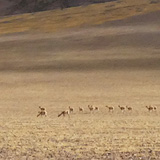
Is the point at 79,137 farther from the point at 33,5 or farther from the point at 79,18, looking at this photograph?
the point at 33,5

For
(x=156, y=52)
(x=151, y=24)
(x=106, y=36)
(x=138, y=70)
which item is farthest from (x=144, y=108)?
(x=151, y=24)

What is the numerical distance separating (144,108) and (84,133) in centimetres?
770

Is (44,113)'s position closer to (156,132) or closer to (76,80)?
(156,132)

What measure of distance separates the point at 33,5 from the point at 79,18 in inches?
1702

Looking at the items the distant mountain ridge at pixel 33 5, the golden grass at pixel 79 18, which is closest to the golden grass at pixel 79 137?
the golden grass at pixel 79 18

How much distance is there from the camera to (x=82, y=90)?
27.4 meters

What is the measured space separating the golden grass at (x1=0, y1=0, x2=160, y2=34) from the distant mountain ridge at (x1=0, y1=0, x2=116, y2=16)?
28455 millimetres

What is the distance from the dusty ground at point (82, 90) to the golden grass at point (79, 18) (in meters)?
3.08

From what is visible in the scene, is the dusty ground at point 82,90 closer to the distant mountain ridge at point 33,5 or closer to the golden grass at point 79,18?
the golden grass at point 79,18

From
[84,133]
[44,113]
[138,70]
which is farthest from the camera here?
[138,70]

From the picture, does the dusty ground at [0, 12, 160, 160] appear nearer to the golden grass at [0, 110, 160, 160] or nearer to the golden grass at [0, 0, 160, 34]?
the golden grass at [0, 110, 160, 160]

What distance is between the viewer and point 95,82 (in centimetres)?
3011

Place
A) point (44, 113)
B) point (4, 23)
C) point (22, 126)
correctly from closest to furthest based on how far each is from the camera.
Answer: point (22, 126)
point (44, 113)
point (4, 23)

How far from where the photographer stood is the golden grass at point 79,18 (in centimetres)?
5238
